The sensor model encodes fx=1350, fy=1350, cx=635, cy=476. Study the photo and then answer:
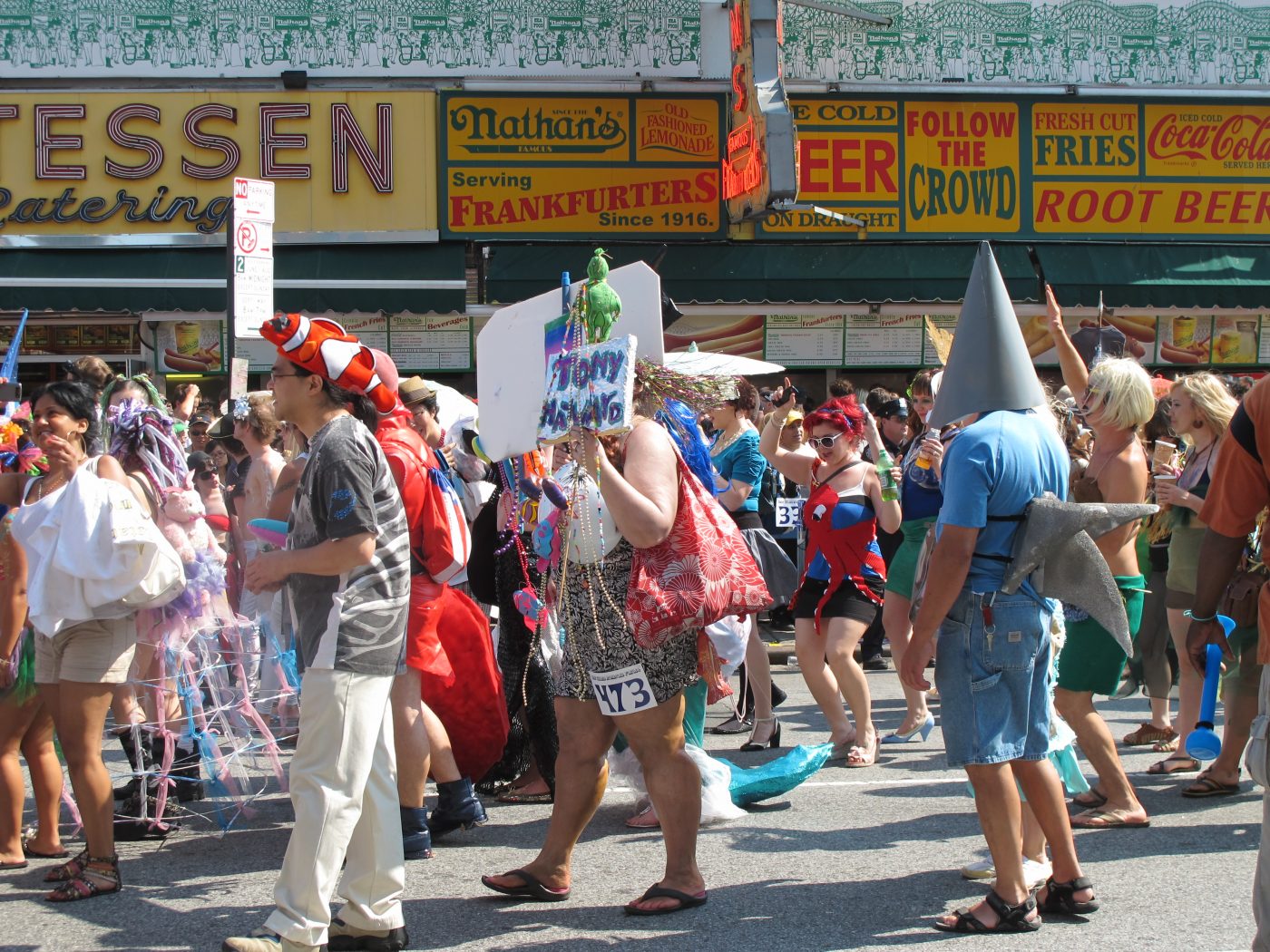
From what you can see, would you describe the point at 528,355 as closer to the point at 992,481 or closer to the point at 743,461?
the point at 992,481

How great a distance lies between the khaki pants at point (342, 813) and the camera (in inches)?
152

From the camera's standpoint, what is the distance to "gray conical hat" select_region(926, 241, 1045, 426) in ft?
14.3

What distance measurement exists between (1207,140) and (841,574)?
40.5 ft

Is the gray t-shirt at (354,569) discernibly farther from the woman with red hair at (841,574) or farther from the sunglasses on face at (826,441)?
the sunglasses on face at (826,441)

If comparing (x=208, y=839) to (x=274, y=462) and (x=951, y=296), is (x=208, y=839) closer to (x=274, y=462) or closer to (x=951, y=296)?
(x=274, y=462)

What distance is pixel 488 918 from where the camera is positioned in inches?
177

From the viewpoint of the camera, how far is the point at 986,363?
4.39 meters

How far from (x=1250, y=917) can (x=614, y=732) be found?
218cm

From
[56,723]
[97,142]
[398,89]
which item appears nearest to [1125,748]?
[56,723]

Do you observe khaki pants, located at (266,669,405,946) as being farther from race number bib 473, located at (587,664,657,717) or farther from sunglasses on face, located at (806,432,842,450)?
sunglasses on face, located at (806,432,842,450)

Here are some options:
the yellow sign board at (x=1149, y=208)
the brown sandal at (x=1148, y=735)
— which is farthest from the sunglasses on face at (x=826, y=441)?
the yellow sign board at (x=1149, y=208)

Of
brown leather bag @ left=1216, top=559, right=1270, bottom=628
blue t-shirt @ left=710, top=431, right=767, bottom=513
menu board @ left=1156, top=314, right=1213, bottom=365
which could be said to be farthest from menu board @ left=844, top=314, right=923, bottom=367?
brown leather bag @ left=1216, top=559, right=1270, bottom=628

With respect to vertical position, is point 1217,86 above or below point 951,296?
above

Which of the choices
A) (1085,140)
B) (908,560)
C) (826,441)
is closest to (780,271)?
(1085,140)
